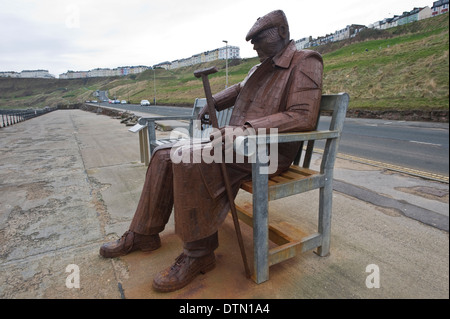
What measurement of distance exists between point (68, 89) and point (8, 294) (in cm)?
12476

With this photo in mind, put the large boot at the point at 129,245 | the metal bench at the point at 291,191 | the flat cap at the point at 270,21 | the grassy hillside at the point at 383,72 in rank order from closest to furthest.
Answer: the grassy hillside at the point at 383,72 < the metal bench at the point at 291,191 < the flat cap at the point at 270,21 < the large boot at the point at 129,245

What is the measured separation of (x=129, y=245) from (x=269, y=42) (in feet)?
5.87

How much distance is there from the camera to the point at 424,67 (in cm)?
115

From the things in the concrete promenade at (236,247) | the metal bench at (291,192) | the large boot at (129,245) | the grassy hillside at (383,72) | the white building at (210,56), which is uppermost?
the white building at (210,56)

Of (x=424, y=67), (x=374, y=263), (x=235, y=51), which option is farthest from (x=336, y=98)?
(x=235, y=51)

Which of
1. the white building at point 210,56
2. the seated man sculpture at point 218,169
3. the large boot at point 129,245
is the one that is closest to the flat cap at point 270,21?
the seated man sculpture at point 218,169

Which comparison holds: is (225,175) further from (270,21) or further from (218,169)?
(270,21)

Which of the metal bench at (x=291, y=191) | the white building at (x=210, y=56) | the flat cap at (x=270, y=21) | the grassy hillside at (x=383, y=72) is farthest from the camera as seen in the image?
the white building at (x=210, y=56)

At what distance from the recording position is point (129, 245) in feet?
6.86

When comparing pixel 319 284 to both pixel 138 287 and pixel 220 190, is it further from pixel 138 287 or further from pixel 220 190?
Answer: pixel 138 287

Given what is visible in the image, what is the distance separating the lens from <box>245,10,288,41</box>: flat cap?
6.17 feet

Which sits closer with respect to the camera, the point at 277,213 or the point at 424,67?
the point at 424,67

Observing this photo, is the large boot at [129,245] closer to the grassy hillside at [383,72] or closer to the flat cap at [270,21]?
the flat cap at [270,21]

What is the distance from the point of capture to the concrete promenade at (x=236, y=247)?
1686 millimetres
